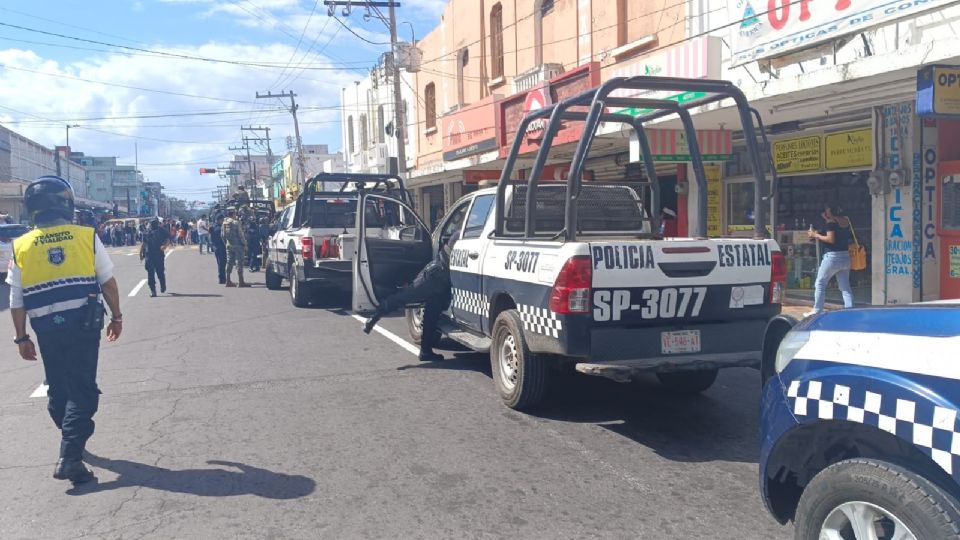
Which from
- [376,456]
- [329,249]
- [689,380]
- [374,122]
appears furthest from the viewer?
[374,122]

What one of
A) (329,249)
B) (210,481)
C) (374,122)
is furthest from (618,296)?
(374,122)

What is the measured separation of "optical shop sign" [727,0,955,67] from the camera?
9.30m

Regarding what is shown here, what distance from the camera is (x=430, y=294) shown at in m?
8.27

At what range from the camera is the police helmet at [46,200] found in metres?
4.97

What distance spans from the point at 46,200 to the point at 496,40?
62.0 ft

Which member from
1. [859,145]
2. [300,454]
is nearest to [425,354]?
[300,454]

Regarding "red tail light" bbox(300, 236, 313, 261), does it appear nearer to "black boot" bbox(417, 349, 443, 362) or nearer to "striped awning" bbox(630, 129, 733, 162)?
"black boot" bbox(417, 349, 443, 362)

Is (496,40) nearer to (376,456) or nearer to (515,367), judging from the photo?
(515,367)

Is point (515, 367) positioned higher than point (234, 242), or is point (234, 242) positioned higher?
point (234, 242)

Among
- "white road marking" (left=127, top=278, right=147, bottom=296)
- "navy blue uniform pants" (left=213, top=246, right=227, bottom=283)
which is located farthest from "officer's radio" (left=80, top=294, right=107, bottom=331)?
"navy blue uniform pants" (left=213, top=246, right=227, bottom=283)

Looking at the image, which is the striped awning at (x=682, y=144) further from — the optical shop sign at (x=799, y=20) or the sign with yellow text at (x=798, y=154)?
the optical shop sign at (x=799, y=20)

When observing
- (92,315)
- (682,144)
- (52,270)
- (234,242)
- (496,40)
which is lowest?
(92,315)

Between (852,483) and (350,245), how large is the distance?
330 inches

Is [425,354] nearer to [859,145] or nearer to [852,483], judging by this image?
[852,483]
